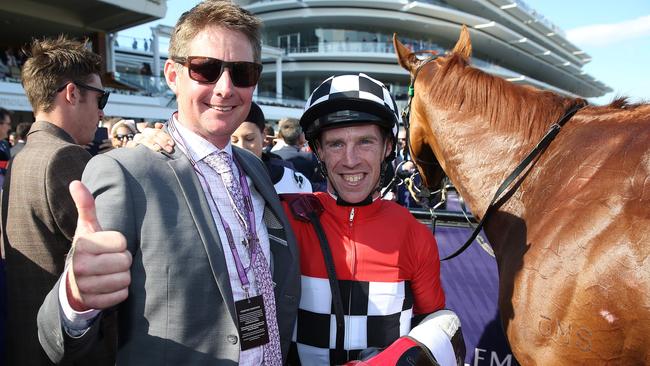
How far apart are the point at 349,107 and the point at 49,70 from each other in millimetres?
1568

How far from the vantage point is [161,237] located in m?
1.21

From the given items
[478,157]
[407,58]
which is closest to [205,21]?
[478,157]

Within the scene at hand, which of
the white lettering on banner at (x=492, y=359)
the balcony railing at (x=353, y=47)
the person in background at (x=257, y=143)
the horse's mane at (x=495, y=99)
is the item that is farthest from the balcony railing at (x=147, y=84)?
the white lettering on banner at (x=492, y=359)

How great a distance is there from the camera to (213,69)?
4.66 ft

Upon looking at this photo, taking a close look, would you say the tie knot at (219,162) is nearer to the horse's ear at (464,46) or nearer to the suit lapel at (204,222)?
the suit lapel at (204,222)

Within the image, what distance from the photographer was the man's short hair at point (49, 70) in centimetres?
214

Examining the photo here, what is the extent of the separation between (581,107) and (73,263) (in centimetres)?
230

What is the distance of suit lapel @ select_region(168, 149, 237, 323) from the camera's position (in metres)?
1.26

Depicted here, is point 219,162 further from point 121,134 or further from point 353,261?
point 121,134

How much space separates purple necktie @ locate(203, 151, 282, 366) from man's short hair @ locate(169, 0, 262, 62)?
38 centimetres

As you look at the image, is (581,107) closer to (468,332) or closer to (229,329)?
(468,332)

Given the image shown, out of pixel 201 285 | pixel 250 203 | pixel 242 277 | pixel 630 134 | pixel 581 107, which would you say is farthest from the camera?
pixel 581 107

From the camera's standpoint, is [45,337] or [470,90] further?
[470,90]

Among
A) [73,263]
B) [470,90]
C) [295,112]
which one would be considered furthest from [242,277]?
[295,112]
